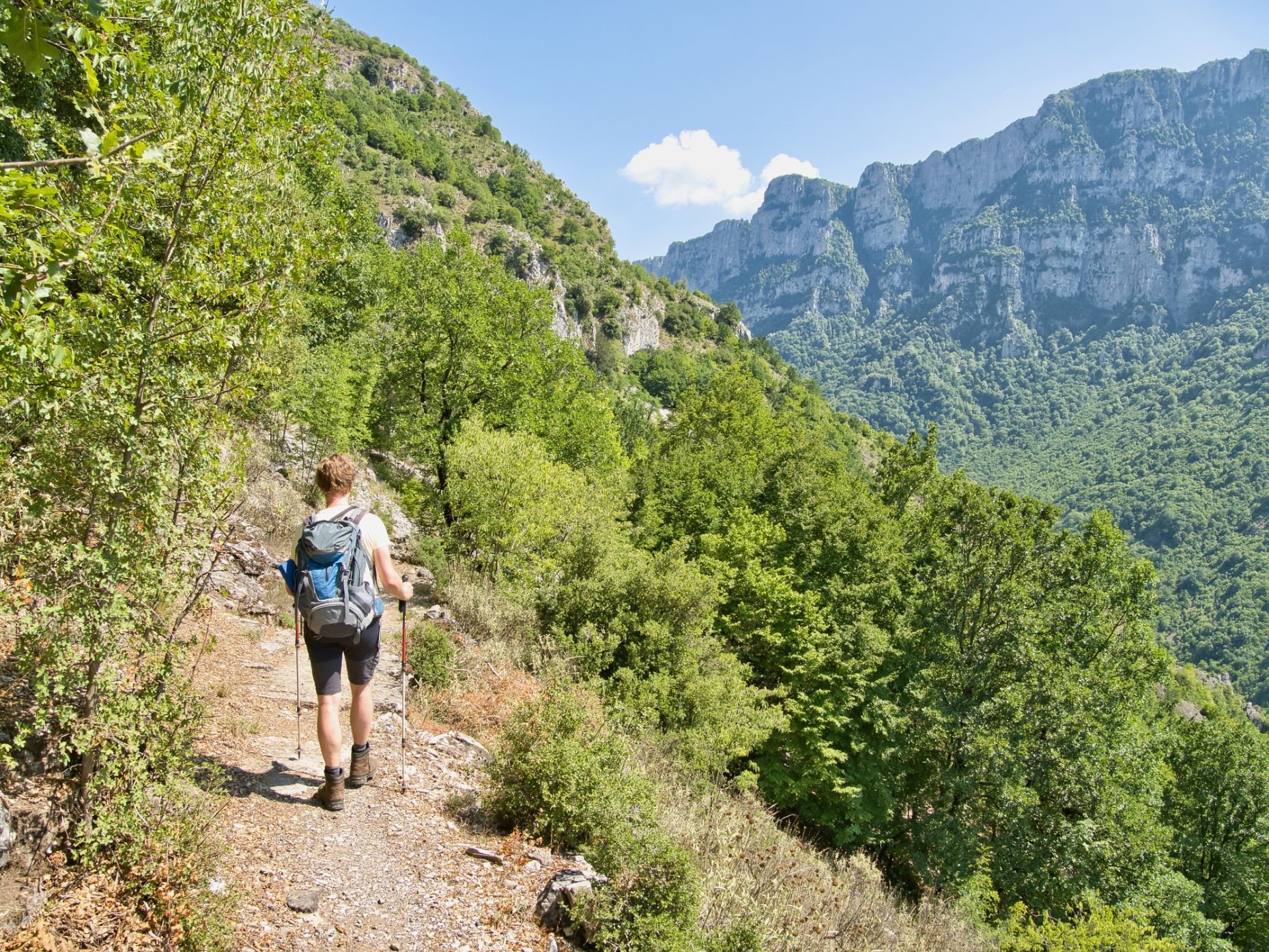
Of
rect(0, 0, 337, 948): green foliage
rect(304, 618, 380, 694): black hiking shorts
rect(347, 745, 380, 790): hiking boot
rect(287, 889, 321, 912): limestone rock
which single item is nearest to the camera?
rect(0, 0, 337, 948): green foliage

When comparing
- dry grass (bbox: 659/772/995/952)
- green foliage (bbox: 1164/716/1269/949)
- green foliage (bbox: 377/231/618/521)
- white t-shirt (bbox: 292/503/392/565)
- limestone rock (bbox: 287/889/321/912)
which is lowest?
green foliage (bbox: 1164/716/1269/949)

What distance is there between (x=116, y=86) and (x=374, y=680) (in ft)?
20.7

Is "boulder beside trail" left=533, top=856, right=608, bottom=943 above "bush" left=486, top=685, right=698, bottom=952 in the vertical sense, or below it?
below

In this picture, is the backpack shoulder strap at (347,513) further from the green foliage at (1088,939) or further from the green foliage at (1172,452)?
the green foliage at (1172,452)

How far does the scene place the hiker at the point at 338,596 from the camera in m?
4.29

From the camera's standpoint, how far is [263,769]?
16.0 ft

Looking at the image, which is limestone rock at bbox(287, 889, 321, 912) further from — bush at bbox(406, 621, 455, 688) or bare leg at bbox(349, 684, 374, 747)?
bush at bbox(406, 621, 455, 688)

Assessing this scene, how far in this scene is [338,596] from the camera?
14.1 feet

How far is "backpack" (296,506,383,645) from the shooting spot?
426 cm

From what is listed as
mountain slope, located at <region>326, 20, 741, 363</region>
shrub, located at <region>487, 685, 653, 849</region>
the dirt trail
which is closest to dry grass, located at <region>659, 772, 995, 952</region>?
shrub, located at <region>487, 685, 653, 849</region>

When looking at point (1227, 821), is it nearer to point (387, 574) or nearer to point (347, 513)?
point (387, 574)

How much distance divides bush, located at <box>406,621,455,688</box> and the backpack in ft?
10.2

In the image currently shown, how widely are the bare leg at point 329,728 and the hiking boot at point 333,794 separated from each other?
4.4 inches

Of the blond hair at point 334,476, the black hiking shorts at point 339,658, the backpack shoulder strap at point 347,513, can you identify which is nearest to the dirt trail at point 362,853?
the black hiking shorts at point 339,658
